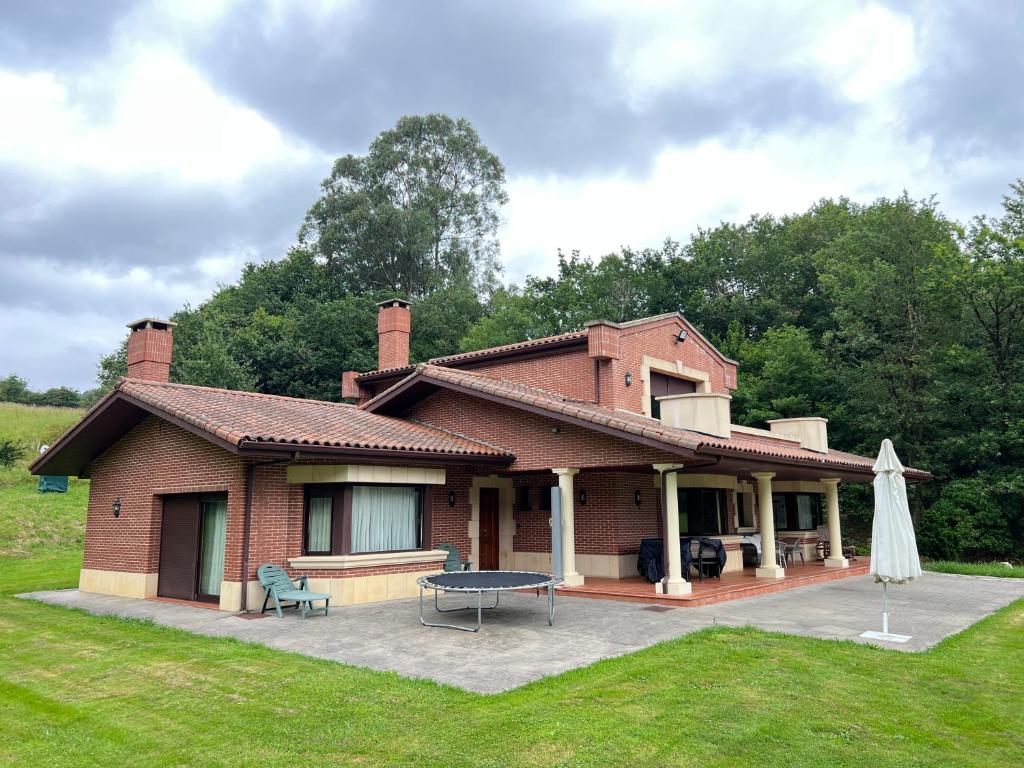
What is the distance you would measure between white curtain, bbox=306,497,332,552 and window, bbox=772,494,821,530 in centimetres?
1367

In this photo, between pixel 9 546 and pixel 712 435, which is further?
pixel 9 546

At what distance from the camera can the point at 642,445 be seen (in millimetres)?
12672

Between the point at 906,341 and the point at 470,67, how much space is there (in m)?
18.9

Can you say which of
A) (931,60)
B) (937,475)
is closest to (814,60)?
(931,60)

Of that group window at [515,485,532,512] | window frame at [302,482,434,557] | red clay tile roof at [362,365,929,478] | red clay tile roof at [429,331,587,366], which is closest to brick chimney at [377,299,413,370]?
red clay tile roof at [429,331,587,366]

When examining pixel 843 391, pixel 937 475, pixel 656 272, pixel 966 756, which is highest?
pixel 656 272

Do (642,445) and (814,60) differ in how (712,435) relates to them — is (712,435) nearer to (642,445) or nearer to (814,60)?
(642,445)

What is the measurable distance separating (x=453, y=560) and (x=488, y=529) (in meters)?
1.98

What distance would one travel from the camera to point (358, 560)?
1215 centimetres

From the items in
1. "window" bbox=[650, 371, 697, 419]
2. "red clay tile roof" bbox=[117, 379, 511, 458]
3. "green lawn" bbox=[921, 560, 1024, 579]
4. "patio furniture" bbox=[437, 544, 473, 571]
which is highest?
"window" bbox=[650, 371, 697, 419]

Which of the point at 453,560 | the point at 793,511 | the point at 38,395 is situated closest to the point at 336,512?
the point at 453,560

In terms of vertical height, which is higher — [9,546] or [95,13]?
[95,13]

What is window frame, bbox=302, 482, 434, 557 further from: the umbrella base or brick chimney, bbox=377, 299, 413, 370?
brick chimney, bbox=377, 299, 413, 370

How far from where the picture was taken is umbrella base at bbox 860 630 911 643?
894 centimetres
